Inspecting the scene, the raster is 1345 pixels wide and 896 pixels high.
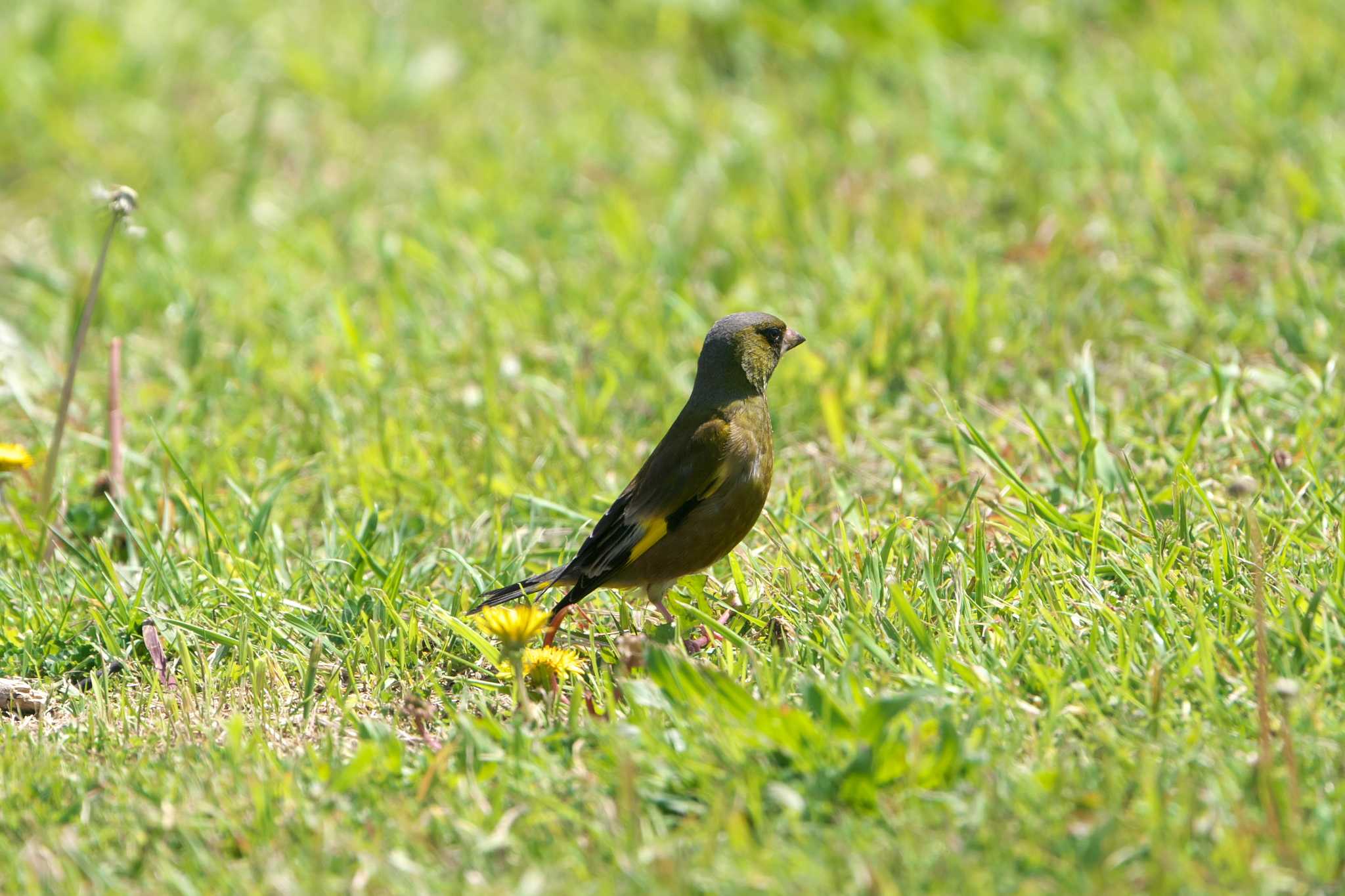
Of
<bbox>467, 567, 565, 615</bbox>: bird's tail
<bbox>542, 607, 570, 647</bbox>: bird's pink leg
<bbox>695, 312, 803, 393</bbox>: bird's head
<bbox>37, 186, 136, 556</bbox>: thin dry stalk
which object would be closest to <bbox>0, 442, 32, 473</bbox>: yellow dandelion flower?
<bbox>37, 186, 136, 556</bbox>: thin dry stalk

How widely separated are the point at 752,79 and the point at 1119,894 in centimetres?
637

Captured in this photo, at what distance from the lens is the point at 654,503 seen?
380 cm

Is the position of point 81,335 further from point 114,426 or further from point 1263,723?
point 1263,723

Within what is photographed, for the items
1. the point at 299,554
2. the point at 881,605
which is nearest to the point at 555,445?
the point at 299,554

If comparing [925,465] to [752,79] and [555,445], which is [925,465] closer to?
[555,445]

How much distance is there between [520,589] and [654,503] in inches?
15.9

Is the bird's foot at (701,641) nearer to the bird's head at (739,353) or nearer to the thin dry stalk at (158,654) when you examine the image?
the bird's head at (739,353)

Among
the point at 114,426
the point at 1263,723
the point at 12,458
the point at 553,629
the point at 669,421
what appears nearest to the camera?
the point at 1263,723

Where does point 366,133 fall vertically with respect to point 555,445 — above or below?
above

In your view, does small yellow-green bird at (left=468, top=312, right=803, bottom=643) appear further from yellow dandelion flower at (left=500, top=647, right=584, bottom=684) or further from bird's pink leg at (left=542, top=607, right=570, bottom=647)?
yellow dandelion flower at (left=500, top=647, right=584, bottom=684)

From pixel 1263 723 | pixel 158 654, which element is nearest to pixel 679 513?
pixel 158 654

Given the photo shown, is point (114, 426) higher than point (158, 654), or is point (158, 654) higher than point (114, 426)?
point (114, 426)

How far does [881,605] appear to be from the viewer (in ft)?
12.0

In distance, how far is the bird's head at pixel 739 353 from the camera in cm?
408
